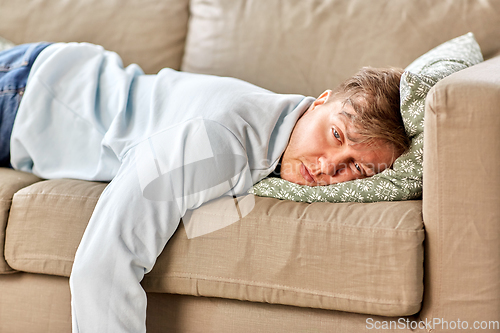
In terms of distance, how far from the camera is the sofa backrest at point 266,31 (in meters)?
1.46

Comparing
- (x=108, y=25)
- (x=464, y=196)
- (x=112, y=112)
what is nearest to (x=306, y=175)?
(x=464, y=196)

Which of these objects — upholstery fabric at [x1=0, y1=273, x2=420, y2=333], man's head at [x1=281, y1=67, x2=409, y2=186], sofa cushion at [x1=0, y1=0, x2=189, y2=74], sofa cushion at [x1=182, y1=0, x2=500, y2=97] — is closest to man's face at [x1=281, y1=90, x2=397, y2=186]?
man's head at [x1=281, y1=67, x2=409, y2=186]

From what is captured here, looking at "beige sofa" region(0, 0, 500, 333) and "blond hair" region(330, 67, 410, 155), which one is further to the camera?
"blond hair" region(330, 67, 410, 155)

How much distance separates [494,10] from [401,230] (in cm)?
103

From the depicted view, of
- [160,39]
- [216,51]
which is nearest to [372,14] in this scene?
[216,51]

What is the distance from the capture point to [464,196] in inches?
31.9

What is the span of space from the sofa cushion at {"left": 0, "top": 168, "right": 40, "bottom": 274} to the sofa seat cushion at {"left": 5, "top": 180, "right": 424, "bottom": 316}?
0.07 feet

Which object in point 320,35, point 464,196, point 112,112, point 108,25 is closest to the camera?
point 464,196

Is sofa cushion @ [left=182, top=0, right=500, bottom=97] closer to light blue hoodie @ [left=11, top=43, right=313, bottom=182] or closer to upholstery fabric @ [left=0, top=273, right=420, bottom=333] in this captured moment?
light blue hoodie @ [left=11, top=43, right=313, bottom=182]

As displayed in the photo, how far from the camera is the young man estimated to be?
0.85 meters

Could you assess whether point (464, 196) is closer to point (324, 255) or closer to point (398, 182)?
point (398, 182)

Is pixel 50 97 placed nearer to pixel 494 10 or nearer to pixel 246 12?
pixel 246 12

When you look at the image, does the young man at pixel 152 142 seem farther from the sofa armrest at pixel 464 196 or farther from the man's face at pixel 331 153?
the sofa armrest at pixel 464 196

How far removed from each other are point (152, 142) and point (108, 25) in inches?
34.2
